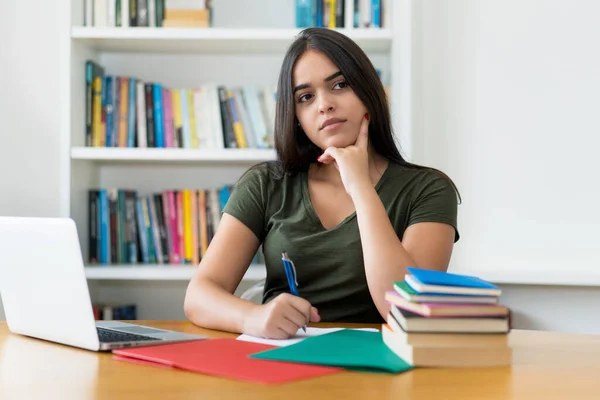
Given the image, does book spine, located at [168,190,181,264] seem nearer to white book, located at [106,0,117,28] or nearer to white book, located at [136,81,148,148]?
white book, located at [136,81,148,148]

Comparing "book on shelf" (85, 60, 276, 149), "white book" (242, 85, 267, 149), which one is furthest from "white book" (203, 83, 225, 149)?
"white book" (242, 85, 267, 149)

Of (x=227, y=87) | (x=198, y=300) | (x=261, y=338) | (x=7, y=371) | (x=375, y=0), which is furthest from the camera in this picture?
(x=227, y=87)

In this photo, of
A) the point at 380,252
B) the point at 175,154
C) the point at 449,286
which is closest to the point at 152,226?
the point at 175,154

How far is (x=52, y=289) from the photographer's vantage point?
1131mm

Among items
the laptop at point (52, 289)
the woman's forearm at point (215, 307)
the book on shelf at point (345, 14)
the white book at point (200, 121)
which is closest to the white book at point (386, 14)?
the book on shelf at point (345, 14)

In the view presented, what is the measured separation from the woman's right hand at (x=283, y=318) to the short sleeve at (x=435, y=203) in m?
0.53

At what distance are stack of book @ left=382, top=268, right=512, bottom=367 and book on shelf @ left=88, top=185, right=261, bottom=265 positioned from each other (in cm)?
176

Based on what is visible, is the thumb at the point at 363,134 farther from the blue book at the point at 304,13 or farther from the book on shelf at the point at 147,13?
the book on shelf at the point at 147,13

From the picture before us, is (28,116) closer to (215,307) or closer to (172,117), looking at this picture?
(172,117)

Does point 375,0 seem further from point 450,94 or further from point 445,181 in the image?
point 445,181

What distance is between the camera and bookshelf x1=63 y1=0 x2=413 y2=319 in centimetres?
253

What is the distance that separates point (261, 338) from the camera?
122cm

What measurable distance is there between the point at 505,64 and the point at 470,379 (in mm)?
1963

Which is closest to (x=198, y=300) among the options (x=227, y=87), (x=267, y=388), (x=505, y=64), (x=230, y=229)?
(x=230, y=229)
